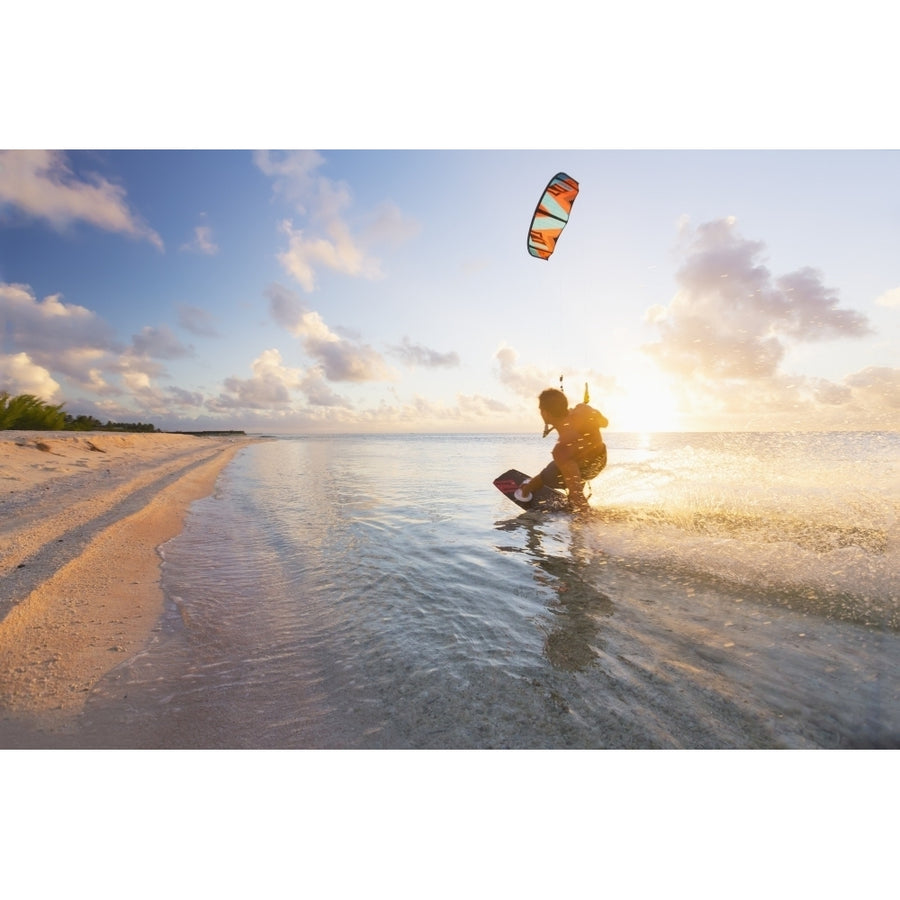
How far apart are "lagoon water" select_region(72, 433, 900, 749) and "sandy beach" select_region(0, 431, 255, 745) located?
0.24 m

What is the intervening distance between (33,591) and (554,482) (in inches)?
339

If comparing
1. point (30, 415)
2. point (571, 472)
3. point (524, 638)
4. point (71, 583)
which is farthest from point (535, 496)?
point (30, 415)

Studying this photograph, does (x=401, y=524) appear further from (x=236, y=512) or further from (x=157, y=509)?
(x=157, y=509)

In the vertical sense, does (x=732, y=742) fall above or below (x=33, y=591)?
below

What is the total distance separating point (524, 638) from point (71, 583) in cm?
460

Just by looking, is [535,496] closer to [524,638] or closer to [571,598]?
[571,598]

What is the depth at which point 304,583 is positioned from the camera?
17.5ft

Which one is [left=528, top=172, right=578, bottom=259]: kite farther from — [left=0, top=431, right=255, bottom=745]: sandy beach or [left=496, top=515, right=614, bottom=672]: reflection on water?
[left=0, top=431, right=255, bottom=745]: sandy beach

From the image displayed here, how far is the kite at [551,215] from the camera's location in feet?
27.7

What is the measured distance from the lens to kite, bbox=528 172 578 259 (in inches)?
332

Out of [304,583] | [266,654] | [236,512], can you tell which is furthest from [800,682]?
[236,512]

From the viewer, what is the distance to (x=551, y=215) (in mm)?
9023

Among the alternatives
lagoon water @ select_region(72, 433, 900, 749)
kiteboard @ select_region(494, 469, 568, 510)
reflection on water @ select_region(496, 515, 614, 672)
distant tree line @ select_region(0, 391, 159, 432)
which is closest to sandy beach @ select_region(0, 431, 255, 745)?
lagoon water @ select_region(72, 433, 900, 749)

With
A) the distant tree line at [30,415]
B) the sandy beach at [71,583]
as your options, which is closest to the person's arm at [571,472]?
the sandy beach at [71,583]
